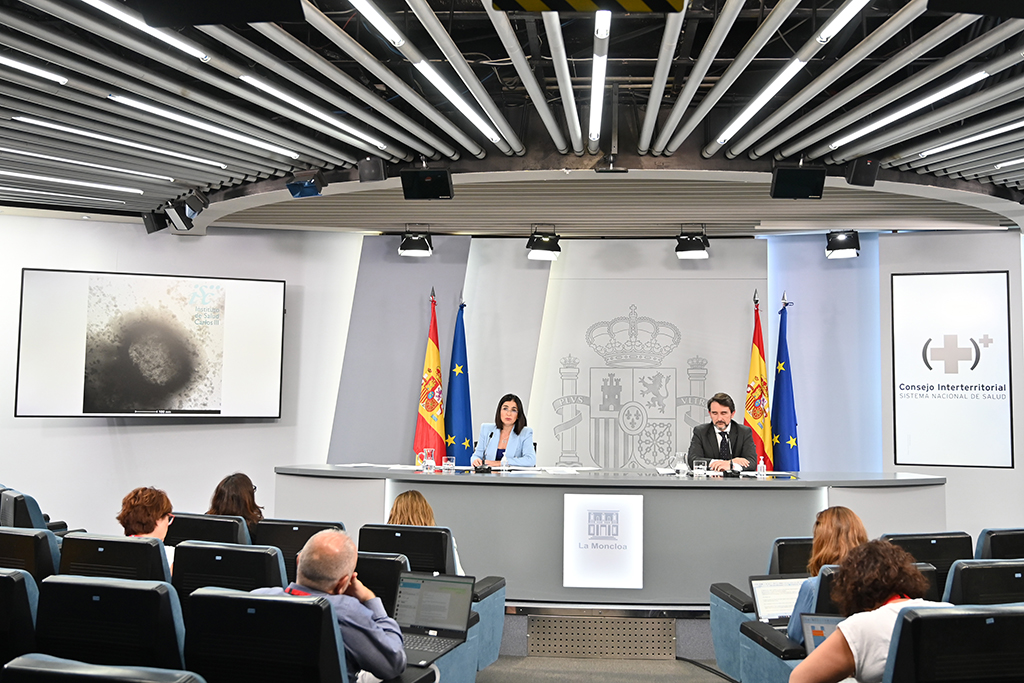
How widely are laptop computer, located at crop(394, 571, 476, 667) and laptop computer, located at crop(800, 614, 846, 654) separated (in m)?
1.28

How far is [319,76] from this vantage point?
15.1 feet

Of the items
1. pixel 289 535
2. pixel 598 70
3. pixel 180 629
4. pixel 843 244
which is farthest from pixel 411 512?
pixel 843 244

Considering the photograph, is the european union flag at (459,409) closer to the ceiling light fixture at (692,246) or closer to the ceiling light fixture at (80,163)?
the ceiling light fixture at (692,246)

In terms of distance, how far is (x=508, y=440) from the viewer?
651 centimetres

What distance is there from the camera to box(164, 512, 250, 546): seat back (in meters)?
4.02

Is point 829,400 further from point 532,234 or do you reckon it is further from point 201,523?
point 201,523

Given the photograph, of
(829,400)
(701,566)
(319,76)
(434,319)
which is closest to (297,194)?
(319,76)

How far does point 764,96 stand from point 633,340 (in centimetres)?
450

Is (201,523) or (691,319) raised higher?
(691,319)

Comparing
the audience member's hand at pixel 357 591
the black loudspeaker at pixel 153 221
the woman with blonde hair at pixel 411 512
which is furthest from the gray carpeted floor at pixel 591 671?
the black loudspeaker at pixel 153 221

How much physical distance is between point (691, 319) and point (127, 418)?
592cm

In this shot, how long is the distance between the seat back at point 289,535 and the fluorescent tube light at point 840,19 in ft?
10.6

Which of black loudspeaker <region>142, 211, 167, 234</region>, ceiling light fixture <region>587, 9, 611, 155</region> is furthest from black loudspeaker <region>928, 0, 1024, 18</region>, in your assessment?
black loudspeaker <region>142, 211, 167, 234</region>

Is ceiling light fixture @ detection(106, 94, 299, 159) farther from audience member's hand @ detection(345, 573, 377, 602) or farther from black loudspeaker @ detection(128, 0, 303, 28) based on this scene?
audience member's hand @ detection(345, 573, 377, 602)
